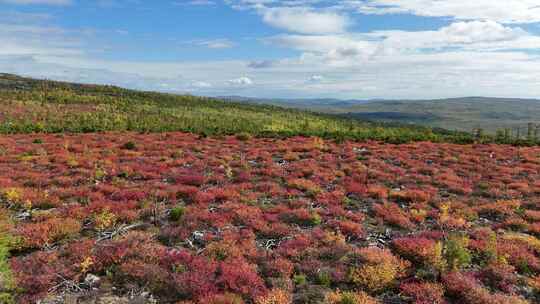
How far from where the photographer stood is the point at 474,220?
43.3 ft

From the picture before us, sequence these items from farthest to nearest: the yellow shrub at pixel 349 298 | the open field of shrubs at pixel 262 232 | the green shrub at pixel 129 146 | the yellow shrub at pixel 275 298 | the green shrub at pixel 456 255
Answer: the green shrub at pixel 129 146 < the green shrub at pixel 456 255 < the open field of shrubs at pixel 262 232 < the yellow shrub at pixel 349 298 < the yellow shrub at pixel 275 298

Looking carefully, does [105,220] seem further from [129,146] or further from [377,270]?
[129,146]

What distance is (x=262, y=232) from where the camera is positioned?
11242 millimetres

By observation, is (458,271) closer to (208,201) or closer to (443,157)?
(208,201)

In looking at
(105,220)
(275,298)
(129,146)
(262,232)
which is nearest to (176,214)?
(105,220)

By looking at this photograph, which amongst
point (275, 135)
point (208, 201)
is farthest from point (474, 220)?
point (275, 135)

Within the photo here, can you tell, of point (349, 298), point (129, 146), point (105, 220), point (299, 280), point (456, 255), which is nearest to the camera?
point (349, 298)

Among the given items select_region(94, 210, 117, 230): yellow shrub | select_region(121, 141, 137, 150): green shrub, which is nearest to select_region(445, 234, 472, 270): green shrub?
select_region(94, 210, 117, 230): yellow shrub

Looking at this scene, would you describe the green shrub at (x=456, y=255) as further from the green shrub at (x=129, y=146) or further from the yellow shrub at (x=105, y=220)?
the green shrub at (x=129, y=146)

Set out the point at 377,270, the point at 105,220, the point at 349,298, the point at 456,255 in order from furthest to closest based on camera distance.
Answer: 1. the point at 105,220
2. the point at 456,255
3. the point at 377,270
4. the point at 349,298

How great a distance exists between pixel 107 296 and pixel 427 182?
16.0 meters

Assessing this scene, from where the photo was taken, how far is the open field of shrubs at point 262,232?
26.1 ft

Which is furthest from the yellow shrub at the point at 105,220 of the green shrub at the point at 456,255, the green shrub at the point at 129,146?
the green shrub at the point at 129,146

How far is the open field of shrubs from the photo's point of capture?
796 cm
